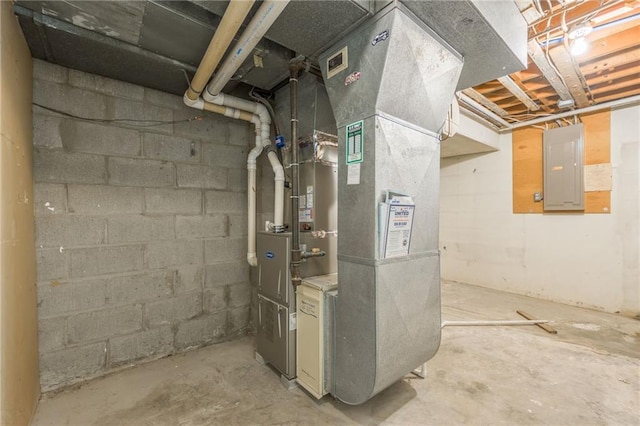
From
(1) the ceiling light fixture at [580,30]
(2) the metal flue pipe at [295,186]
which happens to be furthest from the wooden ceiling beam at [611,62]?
(2) the metal flue pipe at [295,186]

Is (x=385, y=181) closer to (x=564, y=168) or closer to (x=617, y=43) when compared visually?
(x=617, y=43)

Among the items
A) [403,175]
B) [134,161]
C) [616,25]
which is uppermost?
[616,25]

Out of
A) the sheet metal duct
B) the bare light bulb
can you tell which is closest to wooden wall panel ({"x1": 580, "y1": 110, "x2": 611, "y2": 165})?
the bare light bulb

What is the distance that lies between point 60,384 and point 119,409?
0.60 m

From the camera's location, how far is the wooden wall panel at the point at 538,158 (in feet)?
11.8

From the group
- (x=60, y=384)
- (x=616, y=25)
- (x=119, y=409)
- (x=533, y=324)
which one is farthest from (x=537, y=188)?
(x=60, y=384)

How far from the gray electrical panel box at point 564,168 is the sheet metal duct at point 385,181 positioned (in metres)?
2.94

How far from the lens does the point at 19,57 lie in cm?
160

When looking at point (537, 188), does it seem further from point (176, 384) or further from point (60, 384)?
point (60, 384)

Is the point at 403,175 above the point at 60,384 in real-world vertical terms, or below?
above

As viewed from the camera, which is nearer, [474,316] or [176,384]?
[176,384]

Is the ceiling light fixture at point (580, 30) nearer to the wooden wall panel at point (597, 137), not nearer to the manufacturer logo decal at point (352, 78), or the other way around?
the manufacturer logo decal at point (352, 78)

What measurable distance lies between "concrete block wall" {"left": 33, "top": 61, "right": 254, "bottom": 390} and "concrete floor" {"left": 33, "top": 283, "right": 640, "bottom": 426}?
0.27 meters

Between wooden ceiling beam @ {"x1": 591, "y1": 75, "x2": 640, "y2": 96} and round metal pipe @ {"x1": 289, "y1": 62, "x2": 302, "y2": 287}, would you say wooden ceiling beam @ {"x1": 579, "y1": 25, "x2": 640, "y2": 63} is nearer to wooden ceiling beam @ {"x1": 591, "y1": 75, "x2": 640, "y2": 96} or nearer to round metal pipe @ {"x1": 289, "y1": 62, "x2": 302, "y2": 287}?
wooden ceiling beam @ {"x1": 591, "y1": 75, "x2": 640, "y2": 96}
